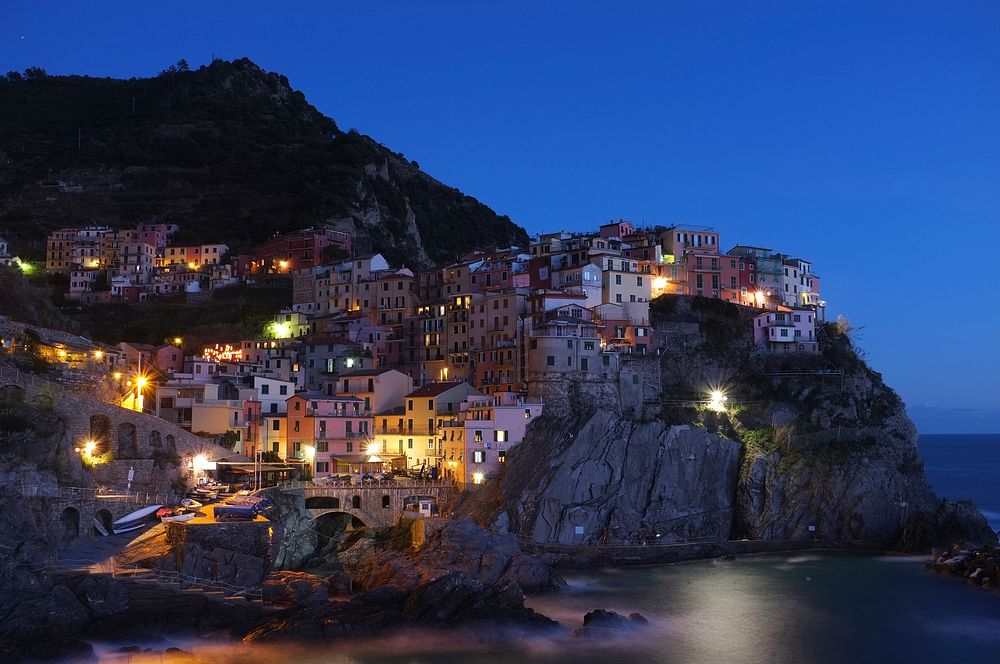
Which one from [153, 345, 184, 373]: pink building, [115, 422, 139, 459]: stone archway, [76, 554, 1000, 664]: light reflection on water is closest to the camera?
[76, 554, 1000, 664]: light reflection on water

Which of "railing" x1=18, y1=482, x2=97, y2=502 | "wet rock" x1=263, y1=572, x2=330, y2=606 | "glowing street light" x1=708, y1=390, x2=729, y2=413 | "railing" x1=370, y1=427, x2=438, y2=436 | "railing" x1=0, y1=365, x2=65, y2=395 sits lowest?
"wet rock" x1=263, y1=572, x2=330, y2=606

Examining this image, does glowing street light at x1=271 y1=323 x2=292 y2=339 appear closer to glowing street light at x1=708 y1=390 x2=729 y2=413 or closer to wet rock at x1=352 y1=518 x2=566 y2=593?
glowing street light at x1=708 y1=390 x2=729 y2=413

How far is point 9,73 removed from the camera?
161 m

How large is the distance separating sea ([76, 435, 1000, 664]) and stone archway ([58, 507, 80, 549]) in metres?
8.43

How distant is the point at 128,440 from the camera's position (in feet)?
152

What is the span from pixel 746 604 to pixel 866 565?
11907mm

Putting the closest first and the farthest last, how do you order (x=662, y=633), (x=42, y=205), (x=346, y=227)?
(x=662, y=633)
(x=346, y=227)
(x=42, y=205)

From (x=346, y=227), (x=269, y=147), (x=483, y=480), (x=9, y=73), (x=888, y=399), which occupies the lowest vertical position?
(x=483, y=480)

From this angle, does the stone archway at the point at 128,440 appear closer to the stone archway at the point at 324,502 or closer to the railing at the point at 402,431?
the stone archway at the point at 324,502

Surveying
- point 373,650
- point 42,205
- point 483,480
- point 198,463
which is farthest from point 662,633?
point 42,205

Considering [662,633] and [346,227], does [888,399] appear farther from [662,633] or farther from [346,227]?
[346,227]

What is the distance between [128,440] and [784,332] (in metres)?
43.9

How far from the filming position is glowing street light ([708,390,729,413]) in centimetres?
5847

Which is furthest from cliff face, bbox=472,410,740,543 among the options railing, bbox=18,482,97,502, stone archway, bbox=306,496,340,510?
railing, bbox=18,482,97,502
